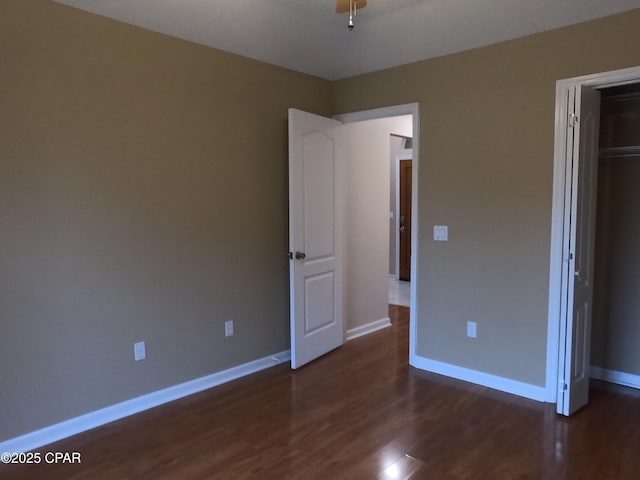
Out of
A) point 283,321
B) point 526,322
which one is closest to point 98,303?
point 283,321

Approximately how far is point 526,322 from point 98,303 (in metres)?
2.82

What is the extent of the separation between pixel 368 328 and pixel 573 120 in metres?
2.77

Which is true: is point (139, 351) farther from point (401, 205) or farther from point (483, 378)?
point (401, 205)

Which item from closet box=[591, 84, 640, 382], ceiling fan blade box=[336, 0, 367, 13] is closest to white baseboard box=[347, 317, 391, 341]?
closet box=[591, 84, 640, 382]

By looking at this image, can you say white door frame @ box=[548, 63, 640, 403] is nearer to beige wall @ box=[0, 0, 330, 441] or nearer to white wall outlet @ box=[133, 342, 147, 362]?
beige wall @ box=[0, 0, 330, 441]

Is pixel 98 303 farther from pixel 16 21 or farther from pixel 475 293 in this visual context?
pixel 475 293

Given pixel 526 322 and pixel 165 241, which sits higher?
pixel 165 241

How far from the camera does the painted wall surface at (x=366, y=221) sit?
14.8 ft

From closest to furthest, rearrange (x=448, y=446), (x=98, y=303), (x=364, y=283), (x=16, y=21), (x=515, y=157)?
1. (x=16, y=21)
2. (x=448, y=446)
3. (x=98, y=303)
4. (x=515, y=157)
5. (x=364, y=283)

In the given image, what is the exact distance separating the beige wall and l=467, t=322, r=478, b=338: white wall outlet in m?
1.57

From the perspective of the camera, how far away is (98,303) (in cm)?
281

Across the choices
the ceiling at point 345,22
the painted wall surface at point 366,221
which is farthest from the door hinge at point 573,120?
the painted wall surface at point 366,221

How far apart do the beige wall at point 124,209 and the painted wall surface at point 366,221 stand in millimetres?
884

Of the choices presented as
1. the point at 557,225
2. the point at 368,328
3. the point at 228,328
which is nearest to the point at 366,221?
the point at 368,328
